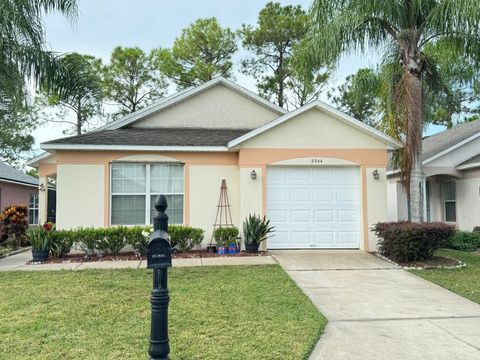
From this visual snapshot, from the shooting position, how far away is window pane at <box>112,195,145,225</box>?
1139 centimetres

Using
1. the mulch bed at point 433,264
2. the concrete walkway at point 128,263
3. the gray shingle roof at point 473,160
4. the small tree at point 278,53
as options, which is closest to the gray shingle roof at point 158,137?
the concrete walkway at point 128,263

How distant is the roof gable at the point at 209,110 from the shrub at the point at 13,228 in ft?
15.2

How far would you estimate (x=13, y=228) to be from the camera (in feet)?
46.6

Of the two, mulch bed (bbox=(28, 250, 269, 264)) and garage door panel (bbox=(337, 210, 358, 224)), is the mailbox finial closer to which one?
mulch bed (bbox=(28, 250, 269, 264))

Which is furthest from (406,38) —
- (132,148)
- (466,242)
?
(132,148)

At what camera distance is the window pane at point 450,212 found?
15396mm

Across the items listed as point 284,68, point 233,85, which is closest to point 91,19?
point 233,85

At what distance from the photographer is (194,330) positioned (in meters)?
4.99

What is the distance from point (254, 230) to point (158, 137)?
14.1ft

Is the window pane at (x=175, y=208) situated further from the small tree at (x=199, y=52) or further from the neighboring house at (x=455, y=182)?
the small tree at (x=199, y=52)

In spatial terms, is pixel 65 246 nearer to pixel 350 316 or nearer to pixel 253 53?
pixel 350 316

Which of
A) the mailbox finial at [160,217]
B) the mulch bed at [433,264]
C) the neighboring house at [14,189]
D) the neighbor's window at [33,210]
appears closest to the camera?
the mailbox finial at [160,217]

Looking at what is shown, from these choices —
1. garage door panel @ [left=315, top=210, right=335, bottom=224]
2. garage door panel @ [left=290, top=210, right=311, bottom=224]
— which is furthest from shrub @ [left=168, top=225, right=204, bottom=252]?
garage door panel @ [left=315, top=210, right=335, bottom=224]

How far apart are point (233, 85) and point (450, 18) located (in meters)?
7.41
